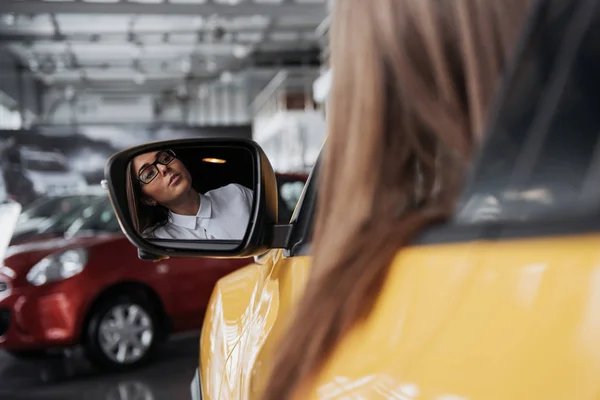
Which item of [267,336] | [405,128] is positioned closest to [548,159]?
[405,128]

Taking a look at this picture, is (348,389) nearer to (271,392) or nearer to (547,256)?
(271,392)

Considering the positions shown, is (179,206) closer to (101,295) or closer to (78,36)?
(101,295)

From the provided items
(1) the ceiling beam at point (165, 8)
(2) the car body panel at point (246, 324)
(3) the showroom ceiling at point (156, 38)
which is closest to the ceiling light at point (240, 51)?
(3) the showroom ceiling at point (156, 38)

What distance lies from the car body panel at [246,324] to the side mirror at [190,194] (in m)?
0.12

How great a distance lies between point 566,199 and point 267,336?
717 mm

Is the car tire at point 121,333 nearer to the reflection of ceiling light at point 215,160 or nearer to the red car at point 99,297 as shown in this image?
the red car at point 99,297

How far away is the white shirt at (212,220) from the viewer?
144 centimetres

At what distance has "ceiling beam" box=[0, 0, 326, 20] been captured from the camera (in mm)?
13609

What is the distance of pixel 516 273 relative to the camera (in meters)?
0.61

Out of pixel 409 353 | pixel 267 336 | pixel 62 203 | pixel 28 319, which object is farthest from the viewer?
pixel 62 203

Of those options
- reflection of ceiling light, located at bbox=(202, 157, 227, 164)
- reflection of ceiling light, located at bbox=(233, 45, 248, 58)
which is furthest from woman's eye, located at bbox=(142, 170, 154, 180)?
reflection of ceiling light, located at bbox=(233, 45, 248, 58)

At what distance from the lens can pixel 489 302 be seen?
2.04ft

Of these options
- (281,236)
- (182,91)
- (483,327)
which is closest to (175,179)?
(281,236)

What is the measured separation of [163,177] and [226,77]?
3082 centimetres
